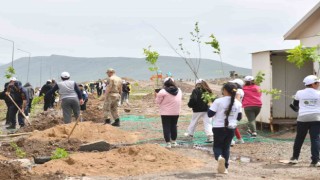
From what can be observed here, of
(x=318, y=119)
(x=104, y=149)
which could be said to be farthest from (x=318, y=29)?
(x=104, y=149)

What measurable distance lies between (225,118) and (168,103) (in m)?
3.26

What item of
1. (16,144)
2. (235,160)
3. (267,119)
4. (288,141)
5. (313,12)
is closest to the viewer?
(235,160)

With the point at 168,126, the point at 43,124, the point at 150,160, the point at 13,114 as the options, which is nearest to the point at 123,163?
the point at 150,160

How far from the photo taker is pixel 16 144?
12.2 meters

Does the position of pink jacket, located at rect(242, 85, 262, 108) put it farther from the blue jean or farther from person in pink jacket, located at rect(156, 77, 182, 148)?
the blue jean

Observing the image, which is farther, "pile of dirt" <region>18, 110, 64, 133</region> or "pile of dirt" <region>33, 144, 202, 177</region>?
"pile of dirt" <region>18, 110, 64, 133</region>

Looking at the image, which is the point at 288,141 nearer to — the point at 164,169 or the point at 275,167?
the point at 275,167

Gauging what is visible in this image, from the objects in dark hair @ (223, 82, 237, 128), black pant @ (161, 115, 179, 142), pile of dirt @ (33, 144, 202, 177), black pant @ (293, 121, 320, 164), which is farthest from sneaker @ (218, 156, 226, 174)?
black pant @ (161, 115, 179, 142)

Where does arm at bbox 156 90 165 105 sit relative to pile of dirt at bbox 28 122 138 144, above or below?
above

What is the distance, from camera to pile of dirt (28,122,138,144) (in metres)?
13.4

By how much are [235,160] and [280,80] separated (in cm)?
633

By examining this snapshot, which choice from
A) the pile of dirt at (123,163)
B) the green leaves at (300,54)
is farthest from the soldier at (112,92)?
the green leaves at (300,54)

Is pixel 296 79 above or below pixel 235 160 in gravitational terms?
above

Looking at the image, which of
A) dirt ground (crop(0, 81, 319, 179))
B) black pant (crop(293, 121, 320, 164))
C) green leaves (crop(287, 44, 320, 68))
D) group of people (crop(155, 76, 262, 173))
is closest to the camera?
dirt ground (crop(0, 81, 319, 179))
